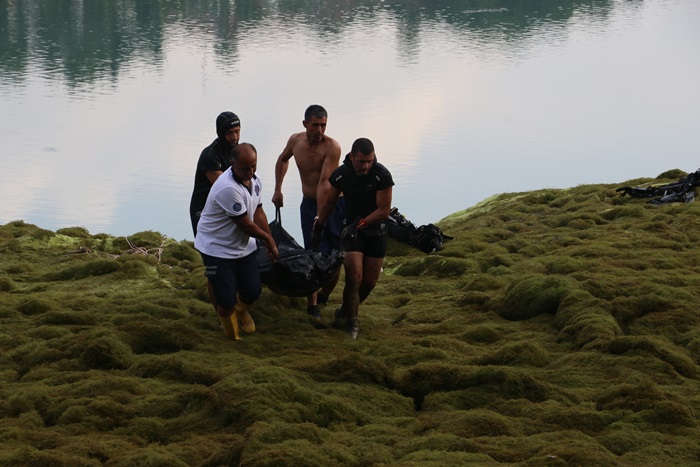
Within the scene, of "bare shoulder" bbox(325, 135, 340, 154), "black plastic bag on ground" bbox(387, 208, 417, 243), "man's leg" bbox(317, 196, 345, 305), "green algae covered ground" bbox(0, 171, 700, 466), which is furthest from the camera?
"black plastic bag on ground" bbox(387, 208, 417, 243)

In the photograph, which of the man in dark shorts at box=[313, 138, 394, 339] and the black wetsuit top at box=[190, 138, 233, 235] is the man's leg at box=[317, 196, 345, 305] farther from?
the black wetsuit top at box=[190, 138, 233, 235]

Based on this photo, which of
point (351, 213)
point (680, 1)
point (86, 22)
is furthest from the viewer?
point (680, 1)

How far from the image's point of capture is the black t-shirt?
926cm

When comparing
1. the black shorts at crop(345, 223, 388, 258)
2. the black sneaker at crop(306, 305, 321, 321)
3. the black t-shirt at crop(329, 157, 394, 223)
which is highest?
the black t-shirt at crop(329, 157, 394, 223)

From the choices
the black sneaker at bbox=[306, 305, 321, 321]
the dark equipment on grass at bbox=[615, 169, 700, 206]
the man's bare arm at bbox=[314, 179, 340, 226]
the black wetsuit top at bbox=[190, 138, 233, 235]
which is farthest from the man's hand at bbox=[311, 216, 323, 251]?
Result: the dark equipment on grass at bbox=[615, 169, 700, 206]

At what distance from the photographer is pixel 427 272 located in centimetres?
1262

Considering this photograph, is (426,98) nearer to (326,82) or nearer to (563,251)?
(326,82)

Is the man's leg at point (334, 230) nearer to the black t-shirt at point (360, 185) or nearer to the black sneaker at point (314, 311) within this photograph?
the black sneaker at point (314, 311)

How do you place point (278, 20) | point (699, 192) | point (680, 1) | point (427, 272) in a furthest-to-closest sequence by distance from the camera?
point (680, 1) → point (278, 20) → point (699, 192) → point (427, 272)

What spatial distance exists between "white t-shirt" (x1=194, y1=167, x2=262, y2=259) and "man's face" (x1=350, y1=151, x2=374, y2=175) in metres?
0.91

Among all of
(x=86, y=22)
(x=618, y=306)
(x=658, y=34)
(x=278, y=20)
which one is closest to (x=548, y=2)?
(x=658, y=34)

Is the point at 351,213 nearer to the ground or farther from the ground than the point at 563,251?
farther from the ground

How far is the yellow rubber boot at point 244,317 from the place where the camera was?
927 centimetres

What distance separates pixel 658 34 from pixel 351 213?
50261 mm
